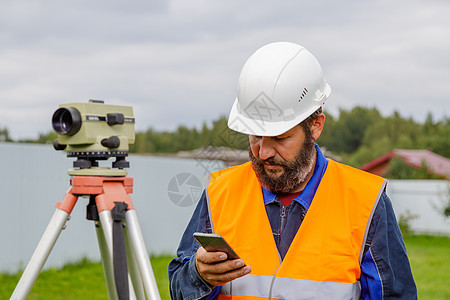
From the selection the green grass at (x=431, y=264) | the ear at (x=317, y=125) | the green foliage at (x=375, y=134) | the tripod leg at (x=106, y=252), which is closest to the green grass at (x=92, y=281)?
the green grass at (x=431, y=264)

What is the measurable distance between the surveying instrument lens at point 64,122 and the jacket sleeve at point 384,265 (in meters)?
1.53

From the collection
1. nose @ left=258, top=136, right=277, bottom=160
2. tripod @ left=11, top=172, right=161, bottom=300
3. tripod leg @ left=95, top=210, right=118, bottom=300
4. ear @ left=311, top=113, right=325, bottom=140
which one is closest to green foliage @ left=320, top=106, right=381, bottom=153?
tripod leg @ left=95, top=210, right=118, bottom=300

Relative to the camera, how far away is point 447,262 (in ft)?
33.2

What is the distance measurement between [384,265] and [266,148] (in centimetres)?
59

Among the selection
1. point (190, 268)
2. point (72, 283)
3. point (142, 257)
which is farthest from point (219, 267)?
point (72, 283)

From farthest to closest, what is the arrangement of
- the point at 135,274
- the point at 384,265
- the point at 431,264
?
the point at 431,264 < the point at 135,274 < the point at 384,265

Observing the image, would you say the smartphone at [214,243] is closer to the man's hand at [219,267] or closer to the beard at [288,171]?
the man's hand at [219,267]

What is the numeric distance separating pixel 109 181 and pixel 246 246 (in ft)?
3.54

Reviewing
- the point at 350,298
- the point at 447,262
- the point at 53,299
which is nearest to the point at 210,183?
the point at 350,298

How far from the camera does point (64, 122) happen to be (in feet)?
Answer: 8.89

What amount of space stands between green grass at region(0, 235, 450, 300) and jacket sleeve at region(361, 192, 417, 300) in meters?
4.40

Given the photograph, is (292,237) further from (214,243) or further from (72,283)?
(72,283)

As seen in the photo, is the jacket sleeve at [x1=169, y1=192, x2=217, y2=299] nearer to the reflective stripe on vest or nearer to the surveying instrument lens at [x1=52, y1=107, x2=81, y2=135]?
the reflective stripe on vest

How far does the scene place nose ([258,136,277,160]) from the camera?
1971 millimetres
